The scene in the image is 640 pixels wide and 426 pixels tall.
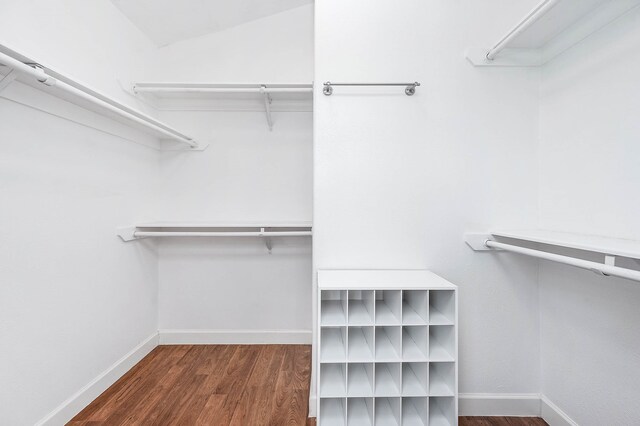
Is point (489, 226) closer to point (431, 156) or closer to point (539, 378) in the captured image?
point (431, 156)

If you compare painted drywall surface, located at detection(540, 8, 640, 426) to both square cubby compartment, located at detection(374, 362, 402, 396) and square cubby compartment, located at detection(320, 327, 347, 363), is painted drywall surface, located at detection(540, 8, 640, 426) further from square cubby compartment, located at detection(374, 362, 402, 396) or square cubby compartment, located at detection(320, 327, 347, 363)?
square cubby compartment, located at detection(320, 327, 347, 363)

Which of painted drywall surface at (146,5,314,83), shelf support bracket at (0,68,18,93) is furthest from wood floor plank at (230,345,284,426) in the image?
painted drywall surface at (146,5,314,83)

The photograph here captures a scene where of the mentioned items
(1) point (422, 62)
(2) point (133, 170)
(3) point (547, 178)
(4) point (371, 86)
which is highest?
(1) point (422, 62)

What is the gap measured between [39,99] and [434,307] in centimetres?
216

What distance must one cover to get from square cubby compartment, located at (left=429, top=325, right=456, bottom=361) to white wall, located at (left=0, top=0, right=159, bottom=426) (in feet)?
6.02

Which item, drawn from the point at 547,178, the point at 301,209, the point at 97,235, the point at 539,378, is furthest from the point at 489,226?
the point at 97,235

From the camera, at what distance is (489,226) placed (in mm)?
1576

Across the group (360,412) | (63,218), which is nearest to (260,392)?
(360,412)

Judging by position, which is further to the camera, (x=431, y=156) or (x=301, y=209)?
(x=301, y=209)

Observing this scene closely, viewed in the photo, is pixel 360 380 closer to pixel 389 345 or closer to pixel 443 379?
pixel 389 345

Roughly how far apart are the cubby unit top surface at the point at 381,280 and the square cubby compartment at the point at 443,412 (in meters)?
0.54

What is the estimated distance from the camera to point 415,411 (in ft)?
4.52

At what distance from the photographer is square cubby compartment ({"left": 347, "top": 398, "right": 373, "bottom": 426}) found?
1.33m

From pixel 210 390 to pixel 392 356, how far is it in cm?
118
